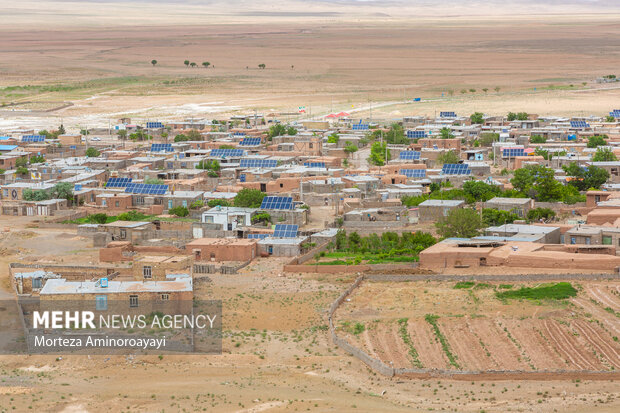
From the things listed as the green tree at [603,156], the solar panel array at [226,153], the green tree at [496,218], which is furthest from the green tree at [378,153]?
the green tree at [496,218]

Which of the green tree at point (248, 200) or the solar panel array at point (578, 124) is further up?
the solar panel array at point (578, 124)

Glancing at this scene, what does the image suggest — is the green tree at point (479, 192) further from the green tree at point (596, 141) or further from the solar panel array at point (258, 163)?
the green tree at point (596, 141)

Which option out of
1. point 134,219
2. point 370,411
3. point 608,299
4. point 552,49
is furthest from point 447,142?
point 552,49

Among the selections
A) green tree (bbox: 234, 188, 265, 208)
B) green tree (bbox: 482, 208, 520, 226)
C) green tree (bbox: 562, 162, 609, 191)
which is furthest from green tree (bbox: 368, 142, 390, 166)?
green tree (bbox: 482, 208, 520, 226)

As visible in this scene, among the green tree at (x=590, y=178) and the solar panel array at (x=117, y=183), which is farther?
the solar panel array at (x=117, y=183)

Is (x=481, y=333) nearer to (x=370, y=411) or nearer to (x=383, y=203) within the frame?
(x=370, y=411)

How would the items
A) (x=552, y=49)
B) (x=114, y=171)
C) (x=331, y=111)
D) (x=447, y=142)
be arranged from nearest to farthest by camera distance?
1. (x=114, y=171)
2. (x=447, y=142)
3. (x=331, y=111)
4. (x=552, y=49)

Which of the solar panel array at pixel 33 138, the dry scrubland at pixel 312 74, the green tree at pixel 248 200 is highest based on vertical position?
the dry scrubland at pixel 312 74
